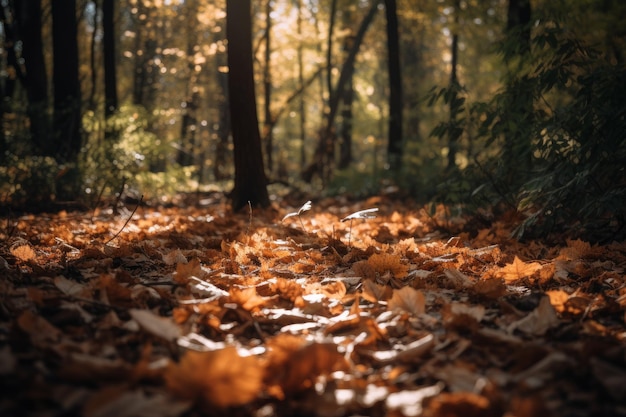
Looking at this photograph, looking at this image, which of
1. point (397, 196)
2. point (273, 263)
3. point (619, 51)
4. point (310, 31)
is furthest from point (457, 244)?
point (310, 31)

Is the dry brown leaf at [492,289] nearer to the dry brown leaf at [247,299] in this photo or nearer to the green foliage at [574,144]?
the dry brown leaf at [247,299]

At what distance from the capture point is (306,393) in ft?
4.66

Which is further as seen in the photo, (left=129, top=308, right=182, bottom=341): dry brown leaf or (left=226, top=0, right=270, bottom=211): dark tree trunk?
(left=226, top=0, right=270, bottom=211): dark tree trunk

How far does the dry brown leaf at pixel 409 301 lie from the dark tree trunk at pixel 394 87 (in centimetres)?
876

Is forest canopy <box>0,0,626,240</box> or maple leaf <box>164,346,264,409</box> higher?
forest canopy <box>0,0,626,240</box>

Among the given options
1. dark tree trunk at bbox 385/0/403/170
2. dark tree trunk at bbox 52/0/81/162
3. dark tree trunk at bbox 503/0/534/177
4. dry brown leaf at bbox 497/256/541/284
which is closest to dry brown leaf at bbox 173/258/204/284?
dry brown leaf at bbox 497/256/541/284

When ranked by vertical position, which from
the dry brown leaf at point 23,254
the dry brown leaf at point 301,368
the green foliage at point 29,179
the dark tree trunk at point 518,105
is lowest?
the dry brown leaf at point 301,368

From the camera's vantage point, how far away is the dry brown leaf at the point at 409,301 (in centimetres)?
207

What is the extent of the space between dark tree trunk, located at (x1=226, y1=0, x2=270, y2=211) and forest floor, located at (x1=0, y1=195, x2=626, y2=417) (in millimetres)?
3194

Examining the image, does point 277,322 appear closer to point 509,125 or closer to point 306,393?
point 306,393

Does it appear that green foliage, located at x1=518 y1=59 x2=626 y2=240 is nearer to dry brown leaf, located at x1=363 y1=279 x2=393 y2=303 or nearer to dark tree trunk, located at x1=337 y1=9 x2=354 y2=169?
dry brown leaf, located at x1=363 y1=279 x2=393 y2=303

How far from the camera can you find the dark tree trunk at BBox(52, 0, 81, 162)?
7875 millimetres

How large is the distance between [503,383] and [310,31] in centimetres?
1534

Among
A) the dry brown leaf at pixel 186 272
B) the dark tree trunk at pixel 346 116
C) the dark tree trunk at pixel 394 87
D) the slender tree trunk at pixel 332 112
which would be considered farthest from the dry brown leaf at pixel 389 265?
the dark tree trunk at pixel 346 116
